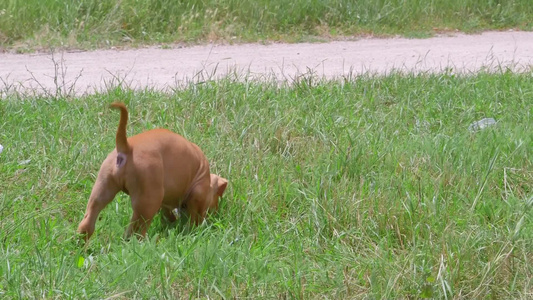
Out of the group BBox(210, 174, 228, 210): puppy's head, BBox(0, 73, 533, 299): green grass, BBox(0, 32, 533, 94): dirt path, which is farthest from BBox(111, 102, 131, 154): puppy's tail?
BBox(0, 32, 533, 94): dirt path

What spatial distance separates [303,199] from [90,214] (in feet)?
4.21

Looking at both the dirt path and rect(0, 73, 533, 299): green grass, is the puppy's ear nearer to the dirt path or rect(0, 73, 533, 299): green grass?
rect(0, 73, 533, 299): green grass

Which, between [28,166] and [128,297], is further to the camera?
[28,166]

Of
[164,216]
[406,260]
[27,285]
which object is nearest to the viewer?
[27,285]

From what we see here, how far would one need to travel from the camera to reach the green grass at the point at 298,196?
375cm

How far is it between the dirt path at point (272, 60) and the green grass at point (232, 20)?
0.30 metres

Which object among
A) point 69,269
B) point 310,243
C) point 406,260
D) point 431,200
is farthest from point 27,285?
point 431,200

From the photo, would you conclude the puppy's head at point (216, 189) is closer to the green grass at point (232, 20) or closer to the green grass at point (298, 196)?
the green grass at point (298, 196)

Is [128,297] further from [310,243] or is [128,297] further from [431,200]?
[431,200]

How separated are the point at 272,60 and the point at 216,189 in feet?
16.0

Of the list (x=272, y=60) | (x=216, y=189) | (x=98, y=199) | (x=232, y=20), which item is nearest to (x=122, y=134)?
(x=98, y=199)

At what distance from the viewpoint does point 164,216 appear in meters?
4.56

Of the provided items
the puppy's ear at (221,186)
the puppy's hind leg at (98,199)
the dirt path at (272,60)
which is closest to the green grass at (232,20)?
the dirt path at (272,60)

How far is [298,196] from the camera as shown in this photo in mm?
4781
